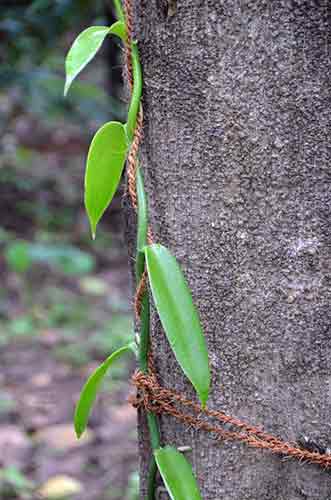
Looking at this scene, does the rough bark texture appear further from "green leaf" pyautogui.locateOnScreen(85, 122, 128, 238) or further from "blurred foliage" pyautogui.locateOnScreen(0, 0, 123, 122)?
"blurred foliage" pyautogui.locateOnScreen(0, 0, 123, 122)

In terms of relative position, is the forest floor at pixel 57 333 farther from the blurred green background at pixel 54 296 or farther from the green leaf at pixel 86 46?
the green leaf at pixel 86 46

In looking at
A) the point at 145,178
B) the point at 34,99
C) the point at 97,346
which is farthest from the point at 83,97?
the point at 145,178

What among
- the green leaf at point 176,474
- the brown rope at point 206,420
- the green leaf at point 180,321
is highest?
the green leaf at point 180,321

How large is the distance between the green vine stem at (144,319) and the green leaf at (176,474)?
0.02 metres

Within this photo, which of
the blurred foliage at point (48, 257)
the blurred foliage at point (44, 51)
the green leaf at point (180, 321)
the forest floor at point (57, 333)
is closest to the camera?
the green leaf at point (180, 321)

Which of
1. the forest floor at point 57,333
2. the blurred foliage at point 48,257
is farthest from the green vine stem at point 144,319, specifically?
the blurred foliage at point 48,257

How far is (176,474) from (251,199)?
221mm

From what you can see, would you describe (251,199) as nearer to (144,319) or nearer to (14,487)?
(144,319)

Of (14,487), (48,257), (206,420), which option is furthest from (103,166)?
(48,257)

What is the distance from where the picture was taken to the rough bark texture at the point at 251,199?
1.72 ft

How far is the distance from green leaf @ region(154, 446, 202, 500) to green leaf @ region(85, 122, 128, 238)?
19cm

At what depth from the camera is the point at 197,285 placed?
1.91 ft

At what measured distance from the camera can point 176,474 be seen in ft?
1.87

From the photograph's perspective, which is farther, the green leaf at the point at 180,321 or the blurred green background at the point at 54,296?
the blurred green background at the point at 54,296
